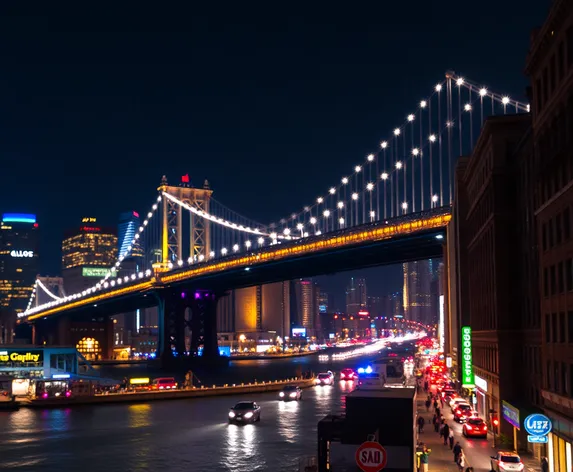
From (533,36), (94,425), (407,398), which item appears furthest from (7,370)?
(407,398)

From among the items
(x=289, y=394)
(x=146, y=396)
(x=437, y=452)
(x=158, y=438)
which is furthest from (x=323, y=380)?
(x=437, y=452)

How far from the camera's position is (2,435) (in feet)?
174

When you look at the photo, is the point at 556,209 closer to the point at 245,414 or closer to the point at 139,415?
the point at 245,414

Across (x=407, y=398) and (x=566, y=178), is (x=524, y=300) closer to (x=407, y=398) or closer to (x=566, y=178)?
(x=566, y=178)

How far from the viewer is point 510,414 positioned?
38.2 m

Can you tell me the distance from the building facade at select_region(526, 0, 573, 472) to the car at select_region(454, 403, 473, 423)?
16748 mm

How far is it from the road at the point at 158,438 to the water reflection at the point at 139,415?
47mm

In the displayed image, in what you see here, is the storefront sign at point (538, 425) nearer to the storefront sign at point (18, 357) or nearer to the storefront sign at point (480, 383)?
the storefront sign at point (480, 383)

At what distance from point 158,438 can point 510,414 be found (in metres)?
22.1

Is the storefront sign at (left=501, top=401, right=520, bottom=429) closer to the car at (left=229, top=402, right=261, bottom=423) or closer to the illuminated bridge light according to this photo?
the car at (left=229, top=402, right=261, bottom=423)

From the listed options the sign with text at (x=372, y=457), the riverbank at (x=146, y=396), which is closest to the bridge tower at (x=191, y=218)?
the riverbank at (x=146, y=396)

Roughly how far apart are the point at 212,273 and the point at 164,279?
1611 cm

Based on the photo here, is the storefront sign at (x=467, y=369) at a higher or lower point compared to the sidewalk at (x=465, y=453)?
higher

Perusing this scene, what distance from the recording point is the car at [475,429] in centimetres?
4306
